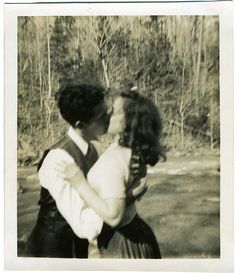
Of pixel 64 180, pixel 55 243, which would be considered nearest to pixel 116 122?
pixel 64 180

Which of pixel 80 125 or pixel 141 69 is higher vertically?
pixel 141 69

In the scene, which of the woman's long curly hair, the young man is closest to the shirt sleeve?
the young man

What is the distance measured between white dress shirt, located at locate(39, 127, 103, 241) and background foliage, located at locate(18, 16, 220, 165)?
3cm

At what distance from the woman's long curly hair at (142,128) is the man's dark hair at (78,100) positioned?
49 mm

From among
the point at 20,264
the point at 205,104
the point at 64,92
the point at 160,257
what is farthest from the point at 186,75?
the point at 20,264

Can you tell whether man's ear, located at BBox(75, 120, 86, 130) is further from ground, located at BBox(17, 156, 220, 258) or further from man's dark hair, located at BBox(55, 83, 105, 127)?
ground, located at BBox(17, 156, 220, 258)

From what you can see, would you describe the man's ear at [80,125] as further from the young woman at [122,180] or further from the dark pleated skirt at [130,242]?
the dark pleated skirt at [130,242]

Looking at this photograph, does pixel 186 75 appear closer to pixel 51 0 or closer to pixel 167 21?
pixel 167 21

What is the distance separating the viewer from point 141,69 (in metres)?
0.67

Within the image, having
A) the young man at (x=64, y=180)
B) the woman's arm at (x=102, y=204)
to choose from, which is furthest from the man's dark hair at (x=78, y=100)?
the woman's arm at (x=102, y=204)

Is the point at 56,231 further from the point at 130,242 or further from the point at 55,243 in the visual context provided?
the point at 130,242

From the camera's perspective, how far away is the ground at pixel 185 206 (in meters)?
0.66

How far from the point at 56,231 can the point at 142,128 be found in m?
0.24

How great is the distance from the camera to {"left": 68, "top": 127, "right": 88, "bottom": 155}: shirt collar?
0.66 metres
